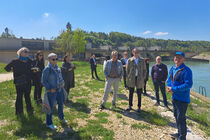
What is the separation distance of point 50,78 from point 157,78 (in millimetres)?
4094

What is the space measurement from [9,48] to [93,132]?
48.9m

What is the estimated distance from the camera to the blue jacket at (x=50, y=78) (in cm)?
323

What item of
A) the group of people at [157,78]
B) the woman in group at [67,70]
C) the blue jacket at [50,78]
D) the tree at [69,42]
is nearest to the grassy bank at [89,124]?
the group of people at [157,78]

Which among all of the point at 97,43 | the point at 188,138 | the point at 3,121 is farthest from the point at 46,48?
the point at 97,43

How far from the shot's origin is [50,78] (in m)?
3.30

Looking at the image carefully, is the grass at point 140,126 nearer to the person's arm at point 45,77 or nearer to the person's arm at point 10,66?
the person's arm at point 45,77

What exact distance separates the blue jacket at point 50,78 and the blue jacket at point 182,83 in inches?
114

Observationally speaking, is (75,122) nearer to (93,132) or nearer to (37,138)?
(93,132)

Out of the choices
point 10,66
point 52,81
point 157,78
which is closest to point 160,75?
point 157,78

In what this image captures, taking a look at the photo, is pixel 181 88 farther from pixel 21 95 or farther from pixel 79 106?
pixel 21 95

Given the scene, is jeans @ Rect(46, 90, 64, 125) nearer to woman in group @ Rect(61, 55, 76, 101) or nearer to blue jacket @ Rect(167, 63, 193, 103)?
woman in group @ Rect(61, 55, 76, 101)

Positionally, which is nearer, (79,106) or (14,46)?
(79,106)

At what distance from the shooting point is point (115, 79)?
4.83 meters

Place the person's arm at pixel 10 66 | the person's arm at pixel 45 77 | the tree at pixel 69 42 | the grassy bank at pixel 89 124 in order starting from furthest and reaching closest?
the tree at pixel 69 42, the person's arm at pixel 10 66, the grassy bank at pixel 89 124, the person's arm at pixel 45 77
